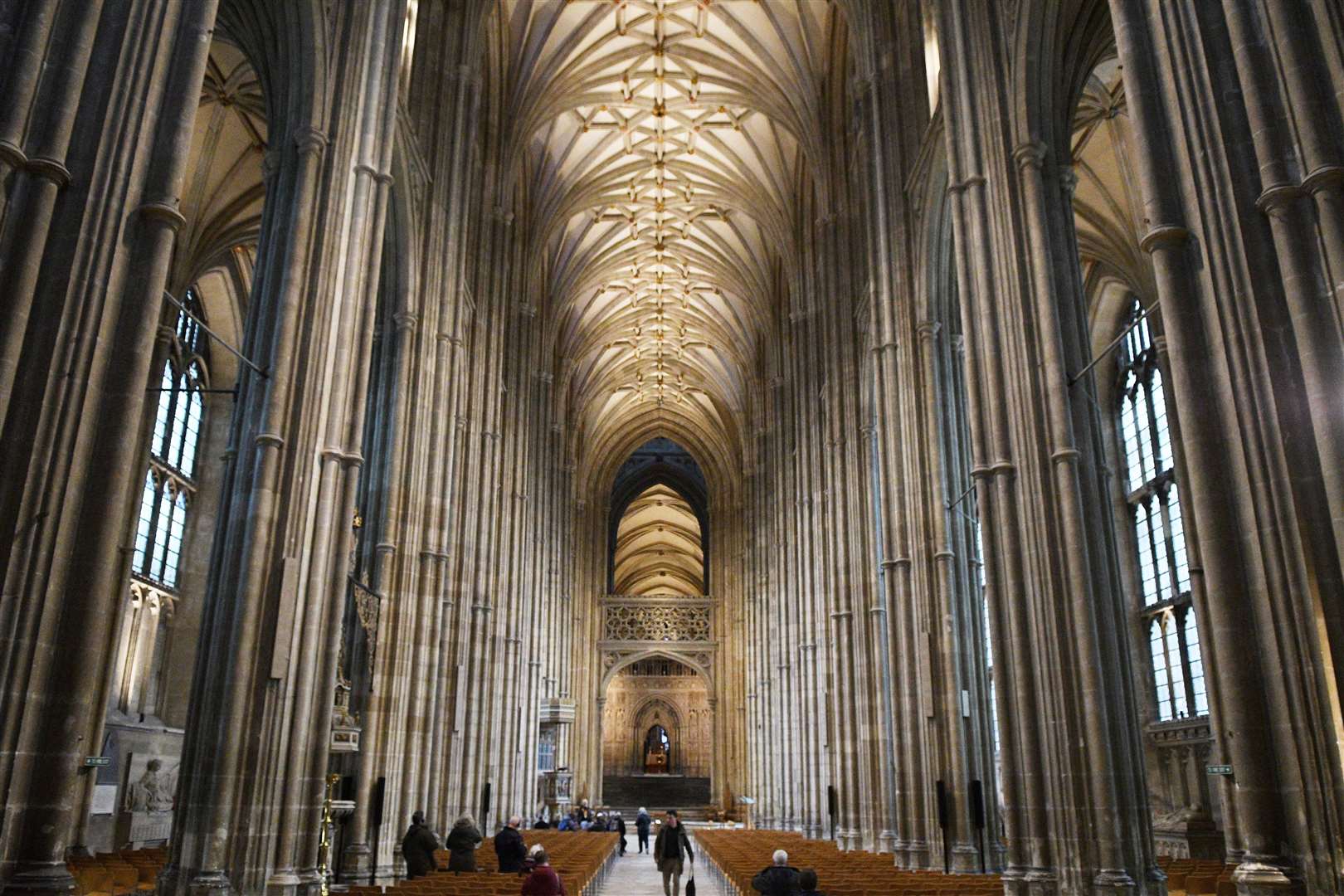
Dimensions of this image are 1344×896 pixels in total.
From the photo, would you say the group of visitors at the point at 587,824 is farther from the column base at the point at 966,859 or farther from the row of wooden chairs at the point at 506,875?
the column base at the point at 966,859

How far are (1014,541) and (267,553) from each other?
9097 mm

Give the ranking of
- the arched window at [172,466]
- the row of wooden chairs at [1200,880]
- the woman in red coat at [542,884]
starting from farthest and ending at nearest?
the arched window at [172,466], the row of wooden chairs at [1200,880], the woman in red coat at [542,884]

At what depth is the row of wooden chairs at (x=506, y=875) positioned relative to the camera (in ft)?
31.9

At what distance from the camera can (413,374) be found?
1855cm

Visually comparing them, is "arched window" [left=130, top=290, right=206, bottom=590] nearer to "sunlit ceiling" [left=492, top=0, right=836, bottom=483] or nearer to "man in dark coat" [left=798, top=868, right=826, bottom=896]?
"sunlit ceiling" [left=492, top=0, right=836, bottom=483]

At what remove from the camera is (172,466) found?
80.4ft

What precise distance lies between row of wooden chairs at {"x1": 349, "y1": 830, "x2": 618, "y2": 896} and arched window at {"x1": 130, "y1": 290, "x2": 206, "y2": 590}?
1055 centimetres

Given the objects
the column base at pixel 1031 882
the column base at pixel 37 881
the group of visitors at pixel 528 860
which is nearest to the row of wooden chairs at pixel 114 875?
the group of visitors at pixel 528 860

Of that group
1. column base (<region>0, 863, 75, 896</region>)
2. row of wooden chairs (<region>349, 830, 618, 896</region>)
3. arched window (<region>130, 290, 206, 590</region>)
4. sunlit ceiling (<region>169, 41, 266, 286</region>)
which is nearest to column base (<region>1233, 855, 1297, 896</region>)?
row of wooden chairs (<region>349, 830, 618, 896</region>)

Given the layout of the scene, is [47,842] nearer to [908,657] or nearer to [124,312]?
[124,312]

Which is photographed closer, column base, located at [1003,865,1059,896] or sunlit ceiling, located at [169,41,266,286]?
column base, located at [1003,865,1059,896]

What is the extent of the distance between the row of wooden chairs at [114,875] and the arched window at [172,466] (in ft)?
35.8

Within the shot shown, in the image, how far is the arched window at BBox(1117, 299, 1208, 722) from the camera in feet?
73.8

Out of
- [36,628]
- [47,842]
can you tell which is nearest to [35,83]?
[36,628]
